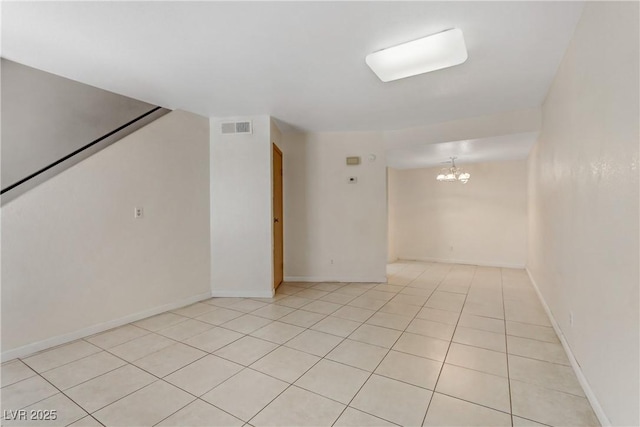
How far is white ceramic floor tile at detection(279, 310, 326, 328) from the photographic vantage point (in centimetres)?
295

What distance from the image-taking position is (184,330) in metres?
2.80

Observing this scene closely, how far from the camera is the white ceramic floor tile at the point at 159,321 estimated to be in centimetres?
290

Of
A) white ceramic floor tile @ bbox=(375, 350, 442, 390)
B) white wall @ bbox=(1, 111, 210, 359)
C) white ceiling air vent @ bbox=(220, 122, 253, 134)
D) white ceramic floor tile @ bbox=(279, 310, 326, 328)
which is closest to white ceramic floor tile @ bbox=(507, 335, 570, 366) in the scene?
white ceramic floor tile @ bbox=(375, 350, 442, 390)

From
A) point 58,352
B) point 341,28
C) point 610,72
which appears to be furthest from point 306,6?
point 58,352

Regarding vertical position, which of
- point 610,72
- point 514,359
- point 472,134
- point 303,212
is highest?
point 472,134

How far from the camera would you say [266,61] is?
7.80 ft

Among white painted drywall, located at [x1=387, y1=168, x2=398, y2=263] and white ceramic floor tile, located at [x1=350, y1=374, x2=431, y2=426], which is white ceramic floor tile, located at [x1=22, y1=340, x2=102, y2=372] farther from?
white painted drywall, located at [x1=387, y1=168, x2=398, y2=263]

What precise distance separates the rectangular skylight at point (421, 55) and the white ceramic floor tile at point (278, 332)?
8.42 ft

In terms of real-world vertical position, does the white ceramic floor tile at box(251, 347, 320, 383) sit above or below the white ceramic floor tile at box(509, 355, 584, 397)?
below

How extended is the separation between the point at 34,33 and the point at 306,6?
6.60 feet

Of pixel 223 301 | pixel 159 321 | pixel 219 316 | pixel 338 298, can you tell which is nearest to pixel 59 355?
pixel 159 321

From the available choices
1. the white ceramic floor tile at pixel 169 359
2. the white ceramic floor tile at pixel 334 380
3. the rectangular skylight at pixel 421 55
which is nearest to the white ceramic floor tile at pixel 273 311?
the white ceramic floor tile at pixel 169 359

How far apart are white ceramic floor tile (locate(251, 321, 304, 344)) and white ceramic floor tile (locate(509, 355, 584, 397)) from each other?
1.81 meters

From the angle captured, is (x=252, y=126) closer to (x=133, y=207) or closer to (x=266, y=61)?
(x=266, y=61)
